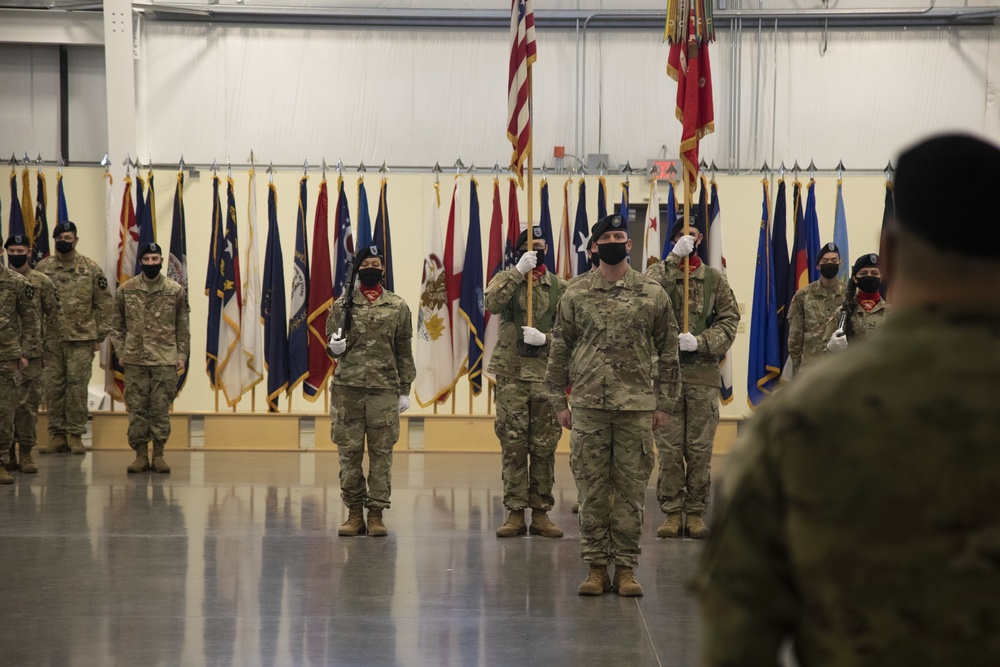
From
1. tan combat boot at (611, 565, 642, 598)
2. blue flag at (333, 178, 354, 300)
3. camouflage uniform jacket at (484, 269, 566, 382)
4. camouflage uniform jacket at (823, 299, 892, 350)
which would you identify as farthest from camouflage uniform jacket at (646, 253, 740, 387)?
blue flag at (333, 178, 354, 300)

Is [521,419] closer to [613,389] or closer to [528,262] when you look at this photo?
[528,262]

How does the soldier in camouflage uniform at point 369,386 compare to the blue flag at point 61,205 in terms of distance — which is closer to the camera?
the soldier in camouflage uniform at point 369,386

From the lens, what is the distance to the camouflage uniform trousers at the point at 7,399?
838cm

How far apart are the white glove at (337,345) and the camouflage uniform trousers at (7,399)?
11.2ft

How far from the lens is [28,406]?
9.13 m

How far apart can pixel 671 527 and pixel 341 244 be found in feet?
15.6

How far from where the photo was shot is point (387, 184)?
11477mm

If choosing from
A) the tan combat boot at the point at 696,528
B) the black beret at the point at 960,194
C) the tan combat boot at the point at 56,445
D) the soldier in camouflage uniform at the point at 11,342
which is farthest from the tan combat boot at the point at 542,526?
the black beret at the point at 960,194

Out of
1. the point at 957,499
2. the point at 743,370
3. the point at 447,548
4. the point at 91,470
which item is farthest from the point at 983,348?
the point at 743,370

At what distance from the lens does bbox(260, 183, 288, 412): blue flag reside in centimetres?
1009

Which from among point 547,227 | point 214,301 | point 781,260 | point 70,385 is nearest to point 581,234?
point 547,227

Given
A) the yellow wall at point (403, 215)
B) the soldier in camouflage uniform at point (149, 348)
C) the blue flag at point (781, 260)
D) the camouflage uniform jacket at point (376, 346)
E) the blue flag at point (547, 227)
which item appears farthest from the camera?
the yellow wall at point (403, 215)

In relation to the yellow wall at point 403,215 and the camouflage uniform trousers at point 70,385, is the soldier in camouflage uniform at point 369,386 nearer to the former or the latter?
the camouflage uniform trousers at point 70,385

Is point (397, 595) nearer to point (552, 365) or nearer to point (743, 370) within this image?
point (552, 365)
